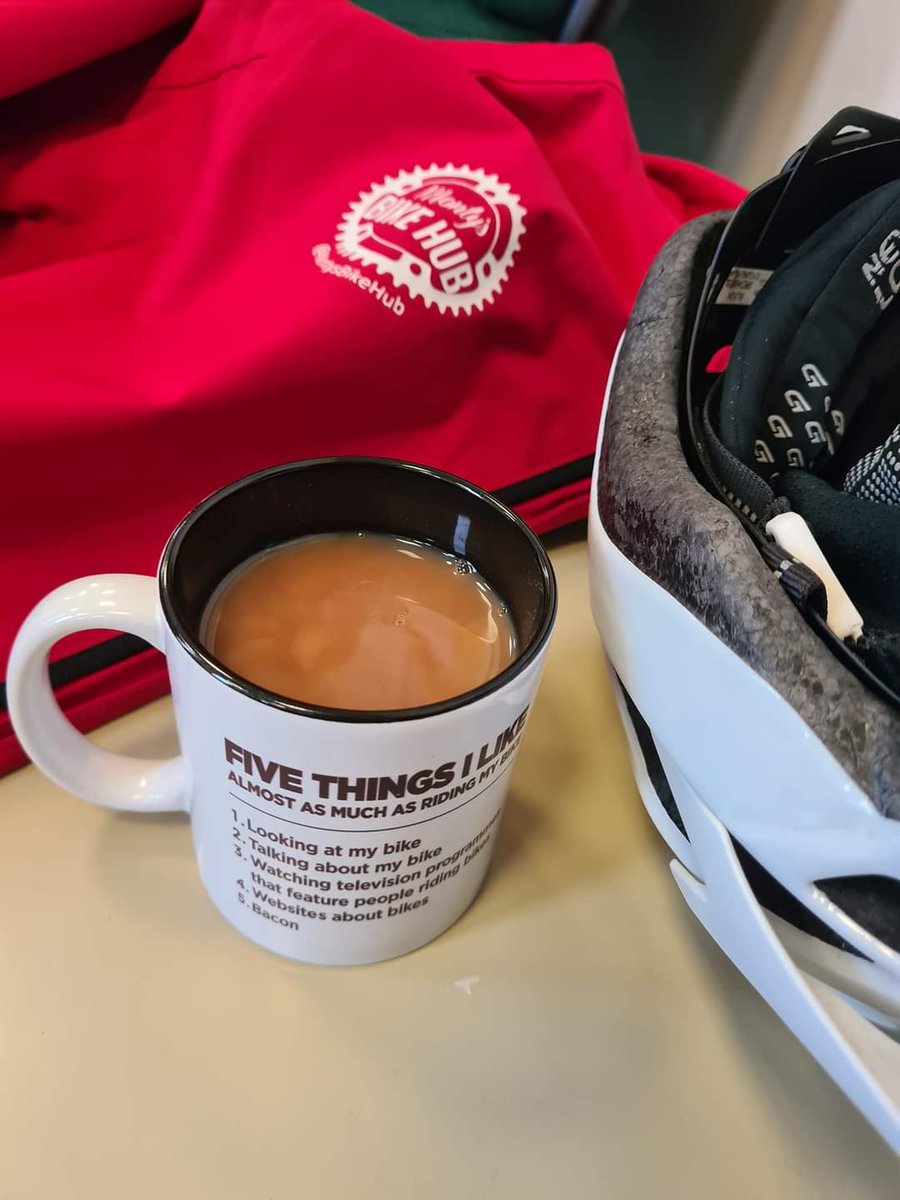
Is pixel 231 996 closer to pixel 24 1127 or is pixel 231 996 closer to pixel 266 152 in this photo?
pixel 24 1127

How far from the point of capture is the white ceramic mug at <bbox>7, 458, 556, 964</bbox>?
8.7 inches

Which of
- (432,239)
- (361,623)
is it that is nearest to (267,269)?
(432,239)

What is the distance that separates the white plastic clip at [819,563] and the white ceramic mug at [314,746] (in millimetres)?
71

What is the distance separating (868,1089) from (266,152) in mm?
427

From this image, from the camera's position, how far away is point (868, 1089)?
217mm

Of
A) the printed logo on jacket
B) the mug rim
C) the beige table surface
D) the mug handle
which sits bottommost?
the beige table surface

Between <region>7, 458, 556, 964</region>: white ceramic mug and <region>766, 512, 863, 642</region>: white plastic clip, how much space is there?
0.23 feet

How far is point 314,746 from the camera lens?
0.71ft

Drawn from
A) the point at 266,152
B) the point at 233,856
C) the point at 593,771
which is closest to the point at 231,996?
the point at 233,856

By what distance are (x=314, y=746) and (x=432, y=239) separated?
276 millimetres

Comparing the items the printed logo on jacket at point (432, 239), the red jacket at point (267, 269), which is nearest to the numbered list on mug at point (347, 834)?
the red jacket at point (267, 269)

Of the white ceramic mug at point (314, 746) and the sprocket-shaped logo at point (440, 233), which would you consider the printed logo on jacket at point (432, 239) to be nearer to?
the sprocket-shaped logo at point (440, 233)

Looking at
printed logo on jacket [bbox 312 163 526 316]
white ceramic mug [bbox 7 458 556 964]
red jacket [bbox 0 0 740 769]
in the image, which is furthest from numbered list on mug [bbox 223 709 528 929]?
printed logo on jacket [bbox 312 163 526 316]

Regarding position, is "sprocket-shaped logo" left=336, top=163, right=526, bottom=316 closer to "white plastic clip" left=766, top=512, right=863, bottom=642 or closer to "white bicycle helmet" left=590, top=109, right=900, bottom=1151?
"white bicycle helmet" left=590, top=109, right=900, bottom=1151
